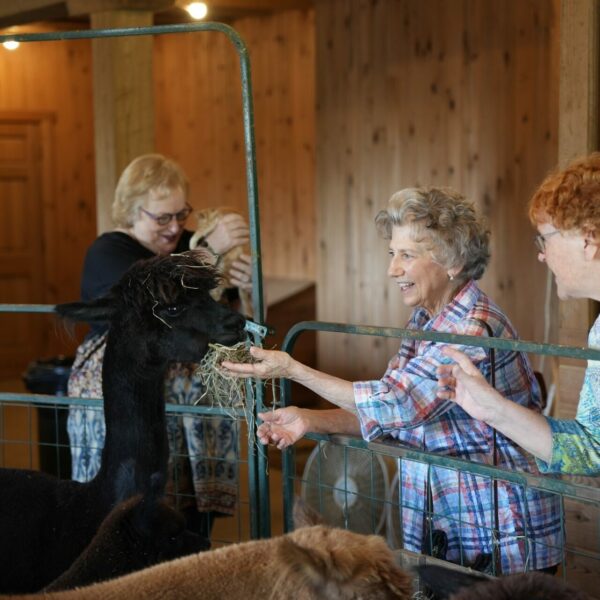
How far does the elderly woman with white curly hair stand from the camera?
2.38m

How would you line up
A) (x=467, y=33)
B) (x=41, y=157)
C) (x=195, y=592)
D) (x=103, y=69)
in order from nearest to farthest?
(x=195, y=592) → (x=103, y=69) → (x=467, y=33) → (x=41, y=157)

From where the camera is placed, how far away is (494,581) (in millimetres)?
1328

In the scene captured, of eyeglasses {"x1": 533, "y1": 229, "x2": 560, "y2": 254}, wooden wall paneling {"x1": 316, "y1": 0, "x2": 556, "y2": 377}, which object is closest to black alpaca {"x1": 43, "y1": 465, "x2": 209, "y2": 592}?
eyeglasses {"x1": 533, "y1": 229, "x2": 560, "y2": 254}

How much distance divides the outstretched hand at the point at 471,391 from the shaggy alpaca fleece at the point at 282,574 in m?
0.88

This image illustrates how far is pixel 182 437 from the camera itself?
147 inches

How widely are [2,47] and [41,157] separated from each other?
3.64ft

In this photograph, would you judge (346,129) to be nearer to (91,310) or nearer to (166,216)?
(166,216)

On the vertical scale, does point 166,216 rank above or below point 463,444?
above

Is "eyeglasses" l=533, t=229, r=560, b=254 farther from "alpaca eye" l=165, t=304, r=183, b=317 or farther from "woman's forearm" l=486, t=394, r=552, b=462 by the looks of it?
"alpaca eye" l=165, t=304, r=183, b=317

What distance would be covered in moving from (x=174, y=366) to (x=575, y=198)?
1868 mm

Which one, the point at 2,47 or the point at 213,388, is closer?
the point at 213,388

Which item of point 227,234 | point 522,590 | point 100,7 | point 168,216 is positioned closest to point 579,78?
point 227,234

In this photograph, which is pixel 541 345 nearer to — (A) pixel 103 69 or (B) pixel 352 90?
(A) pixel 103 69

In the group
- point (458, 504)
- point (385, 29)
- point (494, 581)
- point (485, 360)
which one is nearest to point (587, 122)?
point (485, 360)
